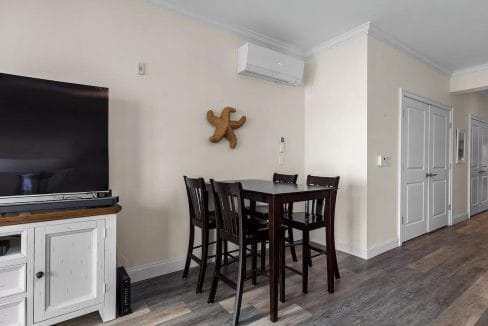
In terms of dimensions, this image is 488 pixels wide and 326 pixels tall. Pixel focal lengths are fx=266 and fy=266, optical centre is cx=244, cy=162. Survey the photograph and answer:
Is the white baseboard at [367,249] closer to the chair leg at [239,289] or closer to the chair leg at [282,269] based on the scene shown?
the chair leg at [282,269]

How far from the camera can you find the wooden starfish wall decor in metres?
2.84

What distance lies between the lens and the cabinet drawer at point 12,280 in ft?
4.97

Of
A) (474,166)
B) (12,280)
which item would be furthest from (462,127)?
(12,280)

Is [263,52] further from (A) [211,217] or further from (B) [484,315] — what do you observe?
(B) [484,315]

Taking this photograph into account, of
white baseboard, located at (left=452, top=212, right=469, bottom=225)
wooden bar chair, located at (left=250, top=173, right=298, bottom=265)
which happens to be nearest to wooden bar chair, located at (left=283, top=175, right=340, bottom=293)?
wooden bar chair, located at (left=250, top=173, right=298, bottom=265)

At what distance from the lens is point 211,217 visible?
8.17 feet

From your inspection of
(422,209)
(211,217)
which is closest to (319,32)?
(211,217)

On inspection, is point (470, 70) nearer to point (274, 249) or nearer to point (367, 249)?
point (367, 249)

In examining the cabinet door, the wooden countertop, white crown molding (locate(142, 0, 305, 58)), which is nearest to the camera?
the wooden countertop

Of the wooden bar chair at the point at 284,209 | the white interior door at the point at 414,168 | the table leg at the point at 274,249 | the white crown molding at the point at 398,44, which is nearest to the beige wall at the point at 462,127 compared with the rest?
the white crown molding at the point at 398,44

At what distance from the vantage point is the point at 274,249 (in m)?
1.82

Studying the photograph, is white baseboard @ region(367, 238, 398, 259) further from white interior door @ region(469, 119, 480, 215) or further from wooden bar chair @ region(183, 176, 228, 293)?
white interior door @ region(469, 119, 480, 215)

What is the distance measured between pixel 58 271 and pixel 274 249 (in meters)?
1.38

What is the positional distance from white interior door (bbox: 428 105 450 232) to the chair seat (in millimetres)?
2699
